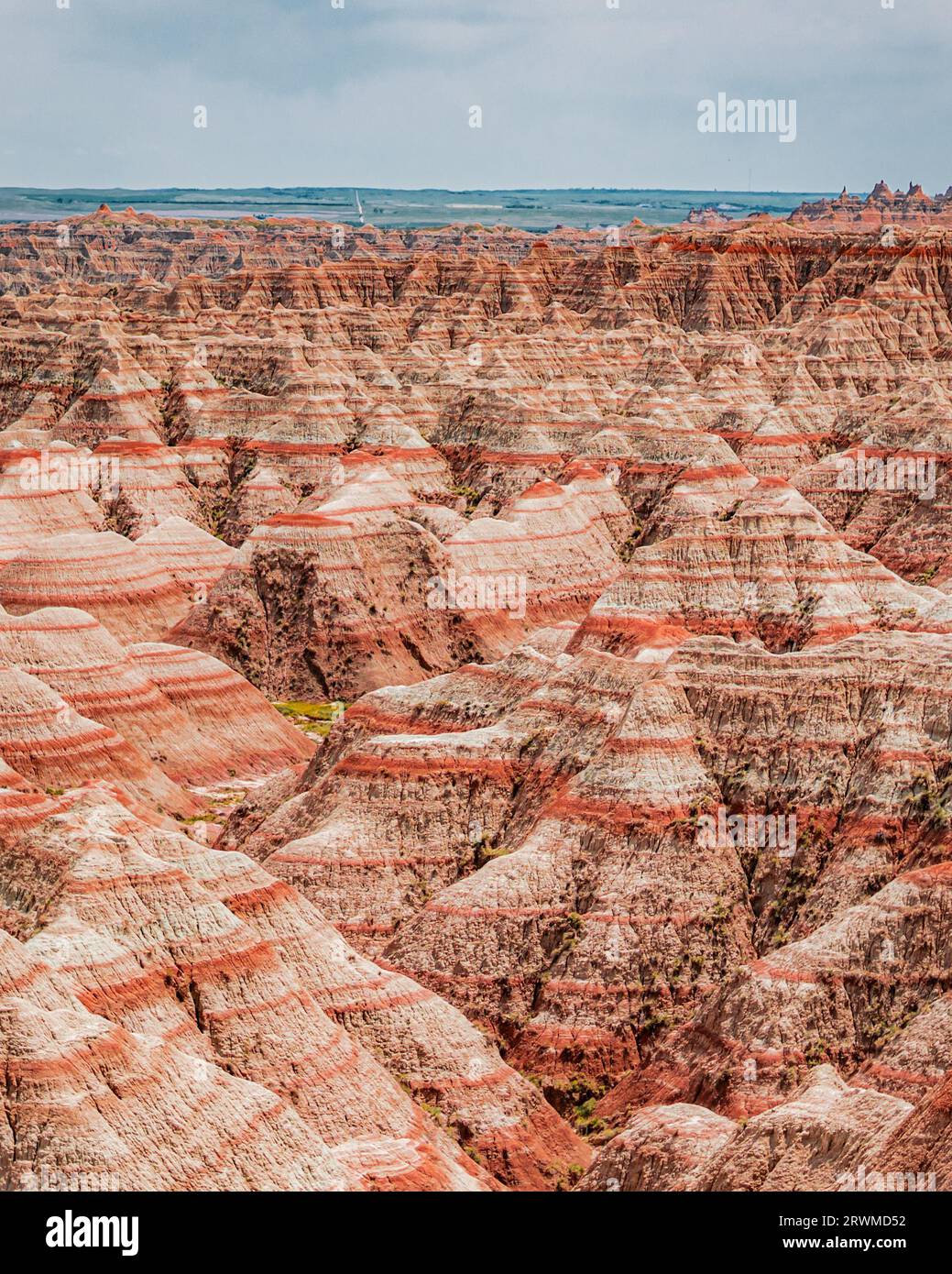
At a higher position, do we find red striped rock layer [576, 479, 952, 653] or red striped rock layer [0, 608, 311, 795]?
red striped rock layer [576, 479, 952, 653]

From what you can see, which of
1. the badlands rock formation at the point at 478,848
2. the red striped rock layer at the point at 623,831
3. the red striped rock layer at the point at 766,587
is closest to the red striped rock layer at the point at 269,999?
the badlands rock formation at the point at 478,848

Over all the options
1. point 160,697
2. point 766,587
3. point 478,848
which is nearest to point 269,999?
point 478,848

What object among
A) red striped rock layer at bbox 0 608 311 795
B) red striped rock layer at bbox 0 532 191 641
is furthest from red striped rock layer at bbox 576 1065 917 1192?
red striped rock layer at bbox 0 532 191 641

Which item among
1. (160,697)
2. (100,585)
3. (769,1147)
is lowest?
(160,697)

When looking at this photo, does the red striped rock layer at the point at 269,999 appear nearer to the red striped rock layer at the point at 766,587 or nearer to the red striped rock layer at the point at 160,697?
the red striped rock layer at the point at 160,697

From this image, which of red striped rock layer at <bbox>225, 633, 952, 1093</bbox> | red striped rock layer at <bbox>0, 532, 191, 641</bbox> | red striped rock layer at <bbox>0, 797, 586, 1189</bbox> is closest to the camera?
red striped rock layer at <bbox>0, 797, 586, 1189</bbox>

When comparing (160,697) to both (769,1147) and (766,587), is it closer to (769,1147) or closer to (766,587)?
(766,587)

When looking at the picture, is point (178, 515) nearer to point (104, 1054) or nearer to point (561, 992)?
point (561, 992)

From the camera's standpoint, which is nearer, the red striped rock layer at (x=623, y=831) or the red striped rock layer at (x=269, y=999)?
the red striped rock layer at (x=269, y=999)

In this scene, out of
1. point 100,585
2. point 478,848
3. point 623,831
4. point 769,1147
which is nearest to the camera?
point 769,1147

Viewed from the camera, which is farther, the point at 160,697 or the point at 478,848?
the point at 160,697

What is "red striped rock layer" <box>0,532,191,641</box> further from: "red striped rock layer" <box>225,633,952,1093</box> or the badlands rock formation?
"red striped rock layer" <box>225,633,952,1093</box>
